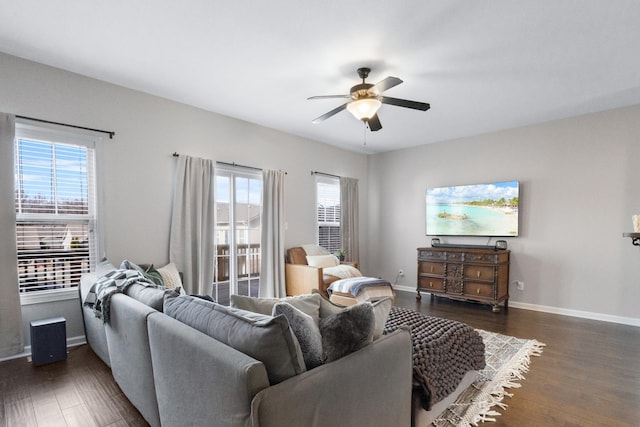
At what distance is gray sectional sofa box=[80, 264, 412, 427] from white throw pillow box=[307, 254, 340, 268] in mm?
3140

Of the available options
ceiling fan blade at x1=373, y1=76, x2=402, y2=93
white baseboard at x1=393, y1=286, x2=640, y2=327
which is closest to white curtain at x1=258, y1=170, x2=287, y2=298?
ceiling fan blade at x1=373, y1=76, x2=402, y2=93

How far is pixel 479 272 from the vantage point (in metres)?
4.71

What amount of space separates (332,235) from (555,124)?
3.96 meters

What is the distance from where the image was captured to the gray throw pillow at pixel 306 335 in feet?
4.53

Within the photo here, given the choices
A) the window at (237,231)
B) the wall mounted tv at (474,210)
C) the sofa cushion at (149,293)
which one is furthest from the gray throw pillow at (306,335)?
the wall mounted tv at (474,210)

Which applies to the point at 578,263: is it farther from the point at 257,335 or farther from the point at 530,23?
the point at 257,335

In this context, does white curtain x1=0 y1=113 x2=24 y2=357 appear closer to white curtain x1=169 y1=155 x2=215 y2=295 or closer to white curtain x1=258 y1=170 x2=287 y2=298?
white curtain x1=169 y1=155 x2=215 y2=295

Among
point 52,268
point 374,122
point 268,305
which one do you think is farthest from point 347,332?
point 52,268

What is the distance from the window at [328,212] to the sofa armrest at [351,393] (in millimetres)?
4169

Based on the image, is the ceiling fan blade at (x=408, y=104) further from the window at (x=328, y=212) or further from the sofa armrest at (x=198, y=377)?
the window at (x=328, y=212)

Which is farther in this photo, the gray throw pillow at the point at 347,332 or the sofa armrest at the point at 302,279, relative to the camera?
the sofa armrest at the point at 302,279

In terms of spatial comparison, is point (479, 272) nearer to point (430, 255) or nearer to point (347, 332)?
point (430, 255)

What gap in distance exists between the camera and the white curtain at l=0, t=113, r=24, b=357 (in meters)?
2.78

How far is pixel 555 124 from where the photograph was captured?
180 inches
